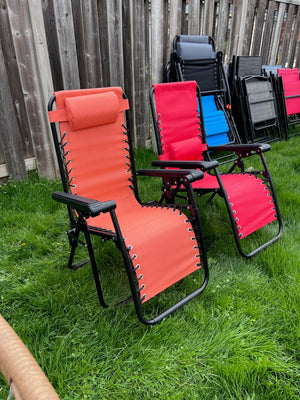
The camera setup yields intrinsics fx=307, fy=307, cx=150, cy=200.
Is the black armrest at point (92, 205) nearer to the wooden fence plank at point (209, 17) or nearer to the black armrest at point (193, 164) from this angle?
the black armrest at point (193, 164)

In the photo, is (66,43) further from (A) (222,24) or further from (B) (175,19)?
(A) (222,24)

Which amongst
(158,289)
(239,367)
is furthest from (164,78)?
(239,367)

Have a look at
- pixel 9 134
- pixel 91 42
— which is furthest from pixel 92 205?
pixel 91 42

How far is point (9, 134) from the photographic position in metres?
2.89

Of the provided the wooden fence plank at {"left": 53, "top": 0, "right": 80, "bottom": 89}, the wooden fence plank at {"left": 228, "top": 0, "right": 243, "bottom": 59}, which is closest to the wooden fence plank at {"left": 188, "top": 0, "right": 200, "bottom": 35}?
the wooden fence plank at {"left": 228, "top": 0, "right": 243, "bottom": 59}

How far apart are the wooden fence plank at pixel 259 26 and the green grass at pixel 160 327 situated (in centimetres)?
405

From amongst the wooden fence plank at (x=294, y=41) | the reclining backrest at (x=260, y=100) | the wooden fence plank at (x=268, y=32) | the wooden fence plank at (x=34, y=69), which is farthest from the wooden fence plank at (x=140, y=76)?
the wooden fence plank at (x=294, y=41)

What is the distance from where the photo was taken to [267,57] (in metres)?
5.67

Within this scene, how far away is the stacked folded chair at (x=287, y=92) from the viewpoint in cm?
497

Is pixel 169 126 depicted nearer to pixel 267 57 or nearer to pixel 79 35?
pixel 79 35

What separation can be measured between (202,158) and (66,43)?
1741mm

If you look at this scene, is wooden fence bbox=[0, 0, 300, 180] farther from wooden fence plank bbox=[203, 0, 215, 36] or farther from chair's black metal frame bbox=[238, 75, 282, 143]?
chair's black metal frame bbox=[238, 75, 282, 143]

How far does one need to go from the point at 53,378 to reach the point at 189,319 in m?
0.77

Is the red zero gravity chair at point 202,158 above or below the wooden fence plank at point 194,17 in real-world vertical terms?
below
